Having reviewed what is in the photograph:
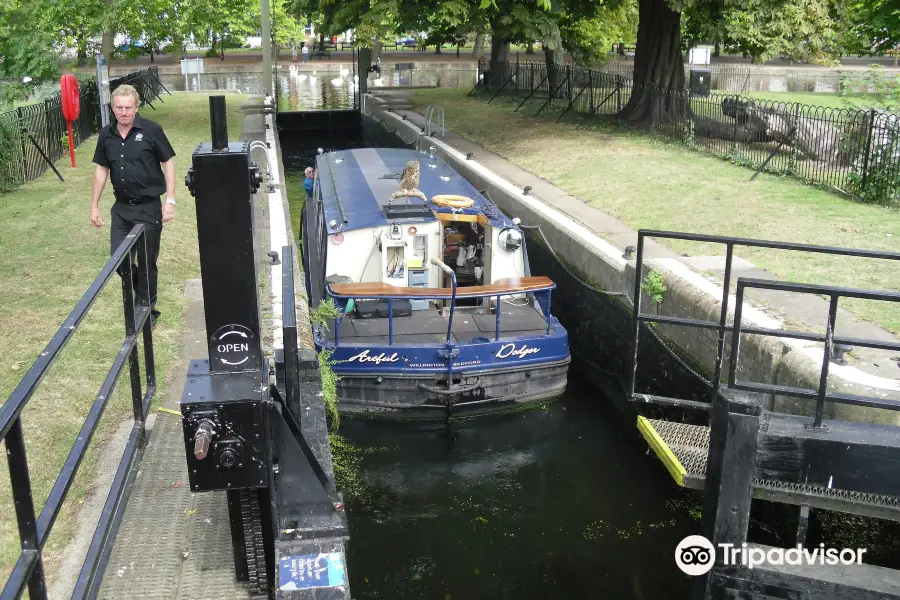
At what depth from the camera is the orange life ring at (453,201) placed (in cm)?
1141

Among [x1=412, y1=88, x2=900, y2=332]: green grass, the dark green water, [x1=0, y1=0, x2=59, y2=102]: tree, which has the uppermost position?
[x1=0, y1=0, x2=59, y2=102]: tree

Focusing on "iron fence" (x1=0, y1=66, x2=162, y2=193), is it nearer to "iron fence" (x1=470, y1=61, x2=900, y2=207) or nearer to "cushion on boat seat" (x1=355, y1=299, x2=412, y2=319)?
"cushion on boat seat" (x1=355, y1=299, x2=412, y2=319)

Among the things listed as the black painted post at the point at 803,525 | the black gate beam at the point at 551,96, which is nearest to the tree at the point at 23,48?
the black gate beam at the point at 551,96

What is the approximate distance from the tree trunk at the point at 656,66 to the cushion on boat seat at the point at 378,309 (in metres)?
13.0

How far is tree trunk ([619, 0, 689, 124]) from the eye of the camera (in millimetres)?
21859

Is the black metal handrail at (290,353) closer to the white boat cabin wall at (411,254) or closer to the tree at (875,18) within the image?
the white boat cabin wall at (411,254)

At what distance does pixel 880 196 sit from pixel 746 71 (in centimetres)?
3798

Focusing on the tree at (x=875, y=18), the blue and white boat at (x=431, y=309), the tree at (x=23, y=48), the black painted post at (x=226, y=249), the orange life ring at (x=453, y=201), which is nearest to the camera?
the black painted post at (x=226, y=249)

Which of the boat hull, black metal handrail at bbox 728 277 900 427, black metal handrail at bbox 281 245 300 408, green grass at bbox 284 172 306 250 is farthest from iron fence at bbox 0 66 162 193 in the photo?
black metal handrail at bbox 728 277 900 427

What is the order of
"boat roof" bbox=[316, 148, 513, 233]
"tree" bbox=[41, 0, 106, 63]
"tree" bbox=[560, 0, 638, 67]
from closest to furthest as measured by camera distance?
"boat roof" bbox=[316, 148, 513, 233] < "tree" bbox=[41, 0, 106, 63] < "tree" bbox=[560, 0, 638, 67]

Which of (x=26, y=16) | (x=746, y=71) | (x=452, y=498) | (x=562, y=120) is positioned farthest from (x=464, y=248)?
(x=746, y=71)

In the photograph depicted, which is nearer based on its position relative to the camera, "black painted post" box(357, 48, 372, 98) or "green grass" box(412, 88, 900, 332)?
"green grass" box(412, 88, 900, 332)

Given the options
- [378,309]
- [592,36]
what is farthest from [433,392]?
[592,36]

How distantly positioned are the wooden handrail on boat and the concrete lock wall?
3.85 feet
